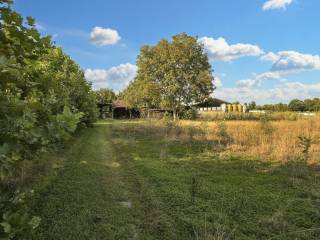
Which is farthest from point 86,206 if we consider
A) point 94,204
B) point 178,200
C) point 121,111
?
point 121,111

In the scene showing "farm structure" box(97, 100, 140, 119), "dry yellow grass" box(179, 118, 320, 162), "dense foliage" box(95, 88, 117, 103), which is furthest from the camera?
"dense foliage" box(95, 88, 117, 103)

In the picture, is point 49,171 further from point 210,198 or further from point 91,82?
point 91,82

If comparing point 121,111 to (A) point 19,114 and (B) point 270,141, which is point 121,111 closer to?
(B) point 270,141

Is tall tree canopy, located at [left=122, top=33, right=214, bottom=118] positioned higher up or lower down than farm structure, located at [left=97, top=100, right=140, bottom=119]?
higher up

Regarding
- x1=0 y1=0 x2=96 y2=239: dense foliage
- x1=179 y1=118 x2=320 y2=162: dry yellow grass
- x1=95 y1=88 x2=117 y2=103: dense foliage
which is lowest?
x1=179 y1=118 x2=320 y2=162: dry yellow grass

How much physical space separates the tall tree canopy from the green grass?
35539mm

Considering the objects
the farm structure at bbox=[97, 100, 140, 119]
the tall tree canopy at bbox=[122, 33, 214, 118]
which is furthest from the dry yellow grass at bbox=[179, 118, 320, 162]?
the farm structure at bbox=[97, 100, 140, 119]

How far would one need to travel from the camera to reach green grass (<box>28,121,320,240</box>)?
202 inches

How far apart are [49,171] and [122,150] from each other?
467 centimetres

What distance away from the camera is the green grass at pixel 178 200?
5.14 metres

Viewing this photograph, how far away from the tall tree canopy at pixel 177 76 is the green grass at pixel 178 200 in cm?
3554

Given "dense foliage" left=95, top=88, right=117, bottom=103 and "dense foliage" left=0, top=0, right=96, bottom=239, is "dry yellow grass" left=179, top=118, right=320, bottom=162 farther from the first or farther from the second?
"dense foliage" left=95, top=88, right=117, bottom=103

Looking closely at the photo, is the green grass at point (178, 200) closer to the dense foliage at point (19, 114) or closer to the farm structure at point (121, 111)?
the dense foliage at point (19, 114)

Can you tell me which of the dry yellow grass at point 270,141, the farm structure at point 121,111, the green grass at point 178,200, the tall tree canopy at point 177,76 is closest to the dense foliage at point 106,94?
the farm structure at point 121,111
